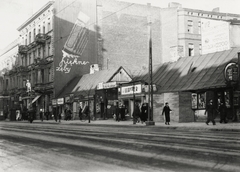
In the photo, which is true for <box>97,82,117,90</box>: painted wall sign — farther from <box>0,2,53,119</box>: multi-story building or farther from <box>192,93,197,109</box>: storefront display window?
<box>0,2,53,119</box>: multi-story building

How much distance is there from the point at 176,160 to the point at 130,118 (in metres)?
27.0

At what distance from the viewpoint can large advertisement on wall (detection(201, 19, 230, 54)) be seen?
123ft

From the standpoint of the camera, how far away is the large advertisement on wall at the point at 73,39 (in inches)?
1823

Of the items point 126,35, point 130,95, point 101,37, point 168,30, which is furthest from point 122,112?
point 168,30

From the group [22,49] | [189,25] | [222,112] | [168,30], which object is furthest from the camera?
[22,49]

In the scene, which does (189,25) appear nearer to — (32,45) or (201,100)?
(201,100)

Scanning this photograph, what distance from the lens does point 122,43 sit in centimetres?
4825

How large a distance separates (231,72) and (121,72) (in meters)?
16.8

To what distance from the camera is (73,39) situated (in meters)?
46.8

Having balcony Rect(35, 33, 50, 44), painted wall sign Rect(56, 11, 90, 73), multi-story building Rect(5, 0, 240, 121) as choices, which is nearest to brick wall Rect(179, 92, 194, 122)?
multi-story building Rect(5, 0, 240, 121)

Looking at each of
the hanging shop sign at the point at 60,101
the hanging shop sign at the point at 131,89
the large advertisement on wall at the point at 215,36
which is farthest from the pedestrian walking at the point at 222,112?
the hanging shop sign at the point at 60,101

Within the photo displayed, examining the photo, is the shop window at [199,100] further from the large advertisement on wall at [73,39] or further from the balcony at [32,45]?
the balcony at [32,45]

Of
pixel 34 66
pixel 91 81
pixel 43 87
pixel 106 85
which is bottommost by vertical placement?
pixel 106 85

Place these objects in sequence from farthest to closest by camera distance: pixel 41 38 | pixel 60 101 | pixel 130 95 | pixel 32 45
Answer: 1. pixel 32 45
2. pixel 41 38
3. pixel 60 101
4. pixel 130 95
